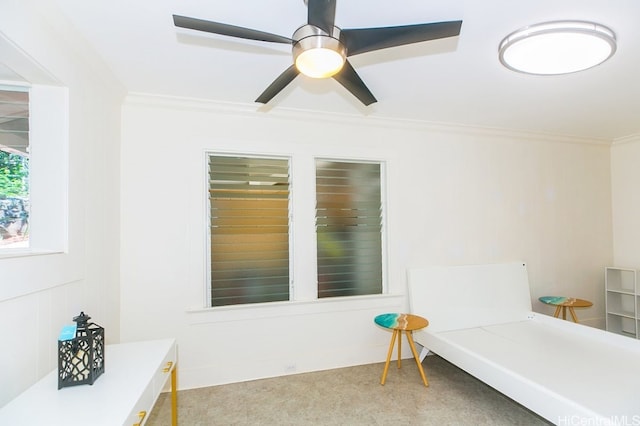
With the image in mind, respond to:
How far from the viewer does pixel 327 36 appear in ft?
4.82

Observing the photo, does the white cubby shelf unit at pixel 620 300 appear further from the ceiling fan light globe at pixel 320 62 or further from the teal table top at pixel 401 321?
the ceiling fan light globe at pixel 320 62

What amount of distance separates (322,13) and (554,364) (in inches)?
113

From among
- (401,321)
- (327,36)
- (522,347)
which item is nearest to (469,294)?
(522,347)

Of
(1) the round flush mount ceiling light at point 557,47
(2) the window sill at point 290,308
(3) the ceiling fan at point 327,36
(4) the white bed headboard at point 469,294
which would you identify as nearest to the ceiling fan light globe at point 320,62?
(3) the ceiling fan at point 327,36

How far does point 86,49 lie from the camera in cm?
198

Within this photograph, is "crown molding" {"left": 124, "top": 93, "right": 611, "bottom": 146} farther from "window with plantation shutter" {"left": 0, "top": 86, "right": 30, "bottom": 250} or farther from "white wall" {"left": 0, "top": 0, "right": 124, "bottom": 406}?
"window with plantation shutter" {"left": 0, "top": 86, "right": 30, "bottom": 250}

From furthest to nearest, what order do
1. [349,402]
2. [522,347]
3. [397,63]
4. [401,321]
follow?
[401,321] → [522,347] → [349,402] → [397,63]

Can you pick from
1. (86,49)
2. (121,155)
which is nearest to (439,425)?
(121,155)

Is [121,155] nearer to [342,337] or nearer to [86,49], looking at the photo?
[86,49]

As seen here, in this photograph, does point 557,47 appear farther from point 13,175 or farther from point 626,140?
point 626,140

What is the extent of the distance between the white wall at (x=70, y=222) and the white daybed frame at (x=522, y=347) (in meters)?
2.77

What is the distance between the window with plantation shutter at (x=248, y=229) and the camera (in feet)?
9.73

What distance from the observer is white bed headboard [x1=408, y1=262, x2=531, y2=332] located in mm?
3357

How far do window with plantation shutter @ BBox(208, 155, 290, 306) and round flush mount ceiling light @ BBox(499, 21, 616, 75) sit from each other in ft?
6.59
